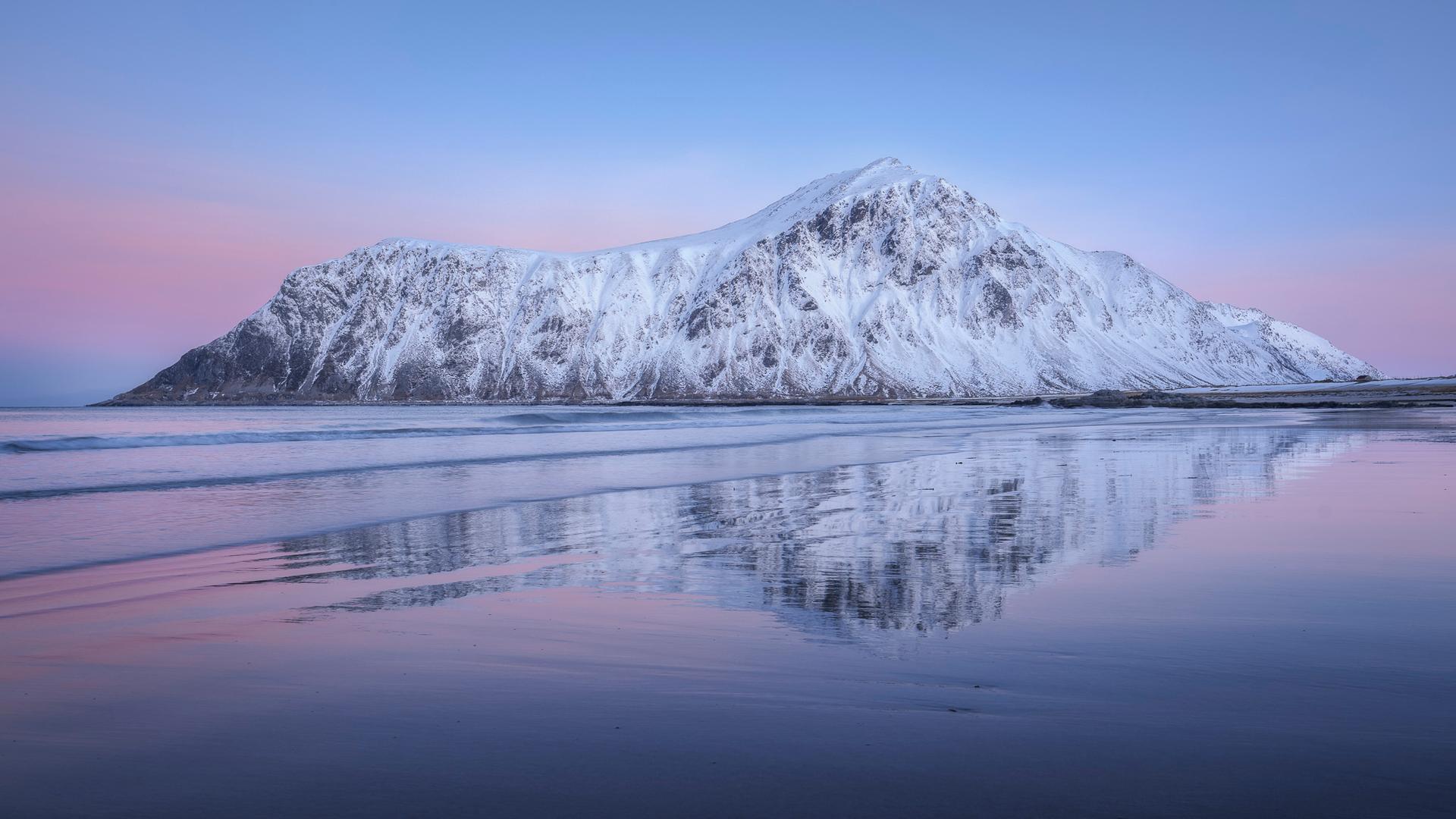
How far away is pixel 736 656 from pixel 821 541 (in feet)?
18.6

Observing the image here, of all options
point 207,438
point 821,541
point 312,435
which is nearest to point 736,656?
point 821,541

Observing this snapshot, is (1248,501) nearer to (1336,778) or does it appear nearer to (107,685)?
(1336,778)

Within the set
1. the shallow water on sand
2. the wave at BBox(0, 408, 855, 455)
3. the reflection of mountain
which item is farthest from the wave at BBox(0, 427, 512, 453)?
the reflection of mountain

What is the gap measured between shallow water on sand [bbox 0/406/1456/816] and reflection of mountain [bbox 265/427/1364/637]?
9cm

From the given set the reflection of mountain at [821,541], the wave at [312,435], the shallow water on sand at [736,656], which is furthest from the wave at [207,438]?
the reflection of mountain at [821,541]

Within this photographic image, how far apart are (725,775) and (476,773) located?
3.94 feet

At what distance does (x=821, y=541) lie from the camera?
476 inches

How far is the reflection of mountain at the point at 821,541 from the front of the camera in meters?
8.70

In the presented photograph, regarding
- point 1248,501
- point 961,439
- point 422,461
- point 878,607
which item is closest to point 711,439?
point 961,439

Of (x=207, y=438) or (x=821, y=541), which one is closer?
(x=821, y=541)

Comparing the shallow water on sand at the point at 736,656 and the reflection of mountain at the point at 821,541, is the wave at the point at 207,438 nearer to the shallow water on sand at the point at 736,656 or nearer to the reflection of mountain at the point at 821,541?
the shallow water on sand at the point at 736,656

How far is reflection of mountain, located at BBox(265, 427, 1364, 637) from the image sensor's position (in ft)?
28.5

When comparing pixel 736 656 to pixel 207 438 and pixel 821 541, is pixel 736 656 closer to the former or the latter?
pixel 821 541

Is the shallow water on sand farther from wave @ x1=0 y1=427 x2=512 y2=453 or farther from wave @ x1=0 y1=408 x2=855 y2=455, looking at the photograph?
wave @ x1=0 y1=408 x2=855 y2=455
